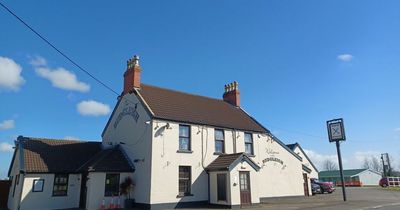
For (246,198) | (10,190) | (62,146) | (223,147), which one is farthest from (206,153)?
(10,190)

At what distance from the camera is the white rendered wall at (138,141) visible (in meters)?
20.2

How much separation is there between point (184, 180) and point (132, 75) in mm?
8493

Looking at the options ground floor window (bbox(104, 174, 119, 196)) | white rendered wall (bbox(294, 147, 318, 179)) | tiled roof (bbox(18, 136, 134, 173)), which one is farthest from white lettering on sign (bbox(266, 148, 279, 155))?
white rendered wall (bbox(294, 147, 318, 179))

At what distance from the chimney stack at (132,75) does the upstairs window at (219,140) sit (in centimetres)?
681

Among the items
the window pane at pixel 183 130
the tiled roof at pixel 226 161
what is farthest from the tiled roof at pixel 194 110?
the tiled roof at pixel 226 161

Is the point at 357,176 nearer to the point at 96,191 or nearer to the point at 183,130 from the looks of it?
the point at 183,130

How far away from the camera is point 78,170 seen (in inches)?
861

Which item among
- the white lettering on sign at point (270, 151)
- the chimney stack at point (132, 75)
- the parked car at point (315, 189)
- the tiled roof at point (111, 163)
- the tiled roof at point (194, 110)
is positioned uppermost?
the chimney stack at point (132, 75)

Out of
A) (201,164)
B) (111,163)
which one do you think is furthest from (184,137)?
(111,163)

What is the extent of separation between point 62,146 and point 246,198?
14.2 meters

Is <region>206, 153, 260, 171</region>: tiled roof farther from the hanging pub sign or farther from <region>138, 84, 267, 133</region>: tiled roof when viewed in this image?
the hanging pub sign

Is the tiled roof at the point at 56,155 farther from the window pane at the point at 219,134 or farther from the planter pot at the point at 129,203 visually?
the window pane at the point at 219,134

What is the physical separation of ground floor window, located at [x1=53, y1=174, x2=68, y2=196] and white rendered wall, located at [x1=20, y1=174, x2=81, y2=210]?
0.20 meters

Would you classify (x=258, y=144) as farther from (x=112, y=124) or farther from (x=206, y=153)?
(x=112, y=124)
